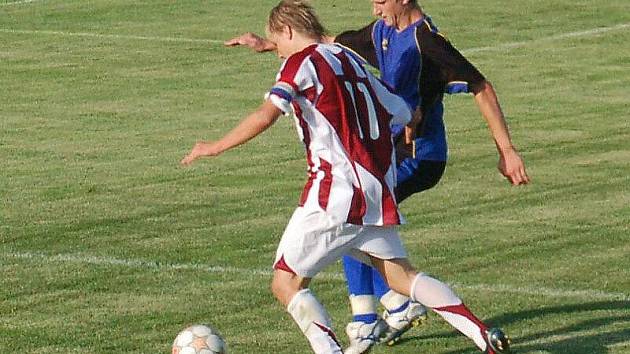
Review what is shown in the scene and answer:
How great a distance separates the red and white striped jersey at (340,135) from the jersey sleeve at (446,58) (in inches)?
35.5

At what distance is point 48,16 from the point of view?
25.5m

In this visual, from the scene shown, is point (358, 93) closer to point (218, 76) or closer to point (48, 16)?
point (218, 76)

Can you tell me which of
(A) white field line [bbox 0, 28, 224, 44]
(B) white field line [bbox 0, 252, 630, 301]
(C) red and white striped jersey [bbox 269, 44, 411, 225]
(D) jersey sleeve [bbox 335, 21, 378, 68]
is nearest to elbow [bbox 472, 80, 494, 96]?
(D) jersey sleeve [bbox 335, 21, 378, 68]

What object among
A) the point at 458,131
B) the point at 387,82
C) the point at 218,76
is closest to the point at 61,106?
the point at 218,76

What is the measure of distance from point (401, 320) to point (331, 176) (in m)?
1.31

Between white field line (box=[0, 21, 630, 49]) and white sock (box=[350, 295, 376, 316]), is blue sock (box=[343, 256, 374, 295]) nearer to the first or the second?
white sock (box=[350, 295, 376, 316])

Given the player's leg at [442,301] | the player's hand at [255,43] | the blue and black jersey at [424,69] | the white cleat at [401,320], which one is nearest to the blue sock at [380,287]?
the white cleat at [401,320]

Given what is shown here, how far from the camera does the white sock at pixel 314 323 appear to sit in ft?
25.6

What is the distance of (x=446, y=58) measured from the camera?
8.84 meters

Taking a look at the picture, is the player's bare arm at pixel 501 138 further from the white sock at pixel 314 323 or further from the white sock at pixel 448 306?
the white sock at pixel 314 323

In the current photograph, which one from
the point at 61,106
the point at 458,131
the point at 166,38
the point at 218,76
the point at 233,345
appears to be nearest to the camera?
the point at 233,345

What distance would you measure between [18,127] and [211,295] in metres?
6.86

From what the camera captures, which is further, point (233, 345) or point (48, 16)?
point (48, 16)

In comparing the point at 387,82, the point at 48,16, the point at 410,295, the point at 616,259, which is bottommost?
the point at 48,16
